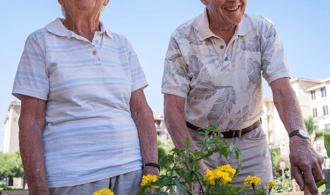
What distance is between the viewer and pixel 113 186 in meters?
1.59

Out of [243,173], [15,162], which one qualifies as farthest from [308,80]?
[243,173]

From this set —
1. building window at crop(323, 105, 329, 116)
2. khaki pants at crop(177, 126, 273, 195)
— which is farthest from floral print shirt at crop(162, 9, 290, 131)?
building window at crop(323, 105, 329, 116)

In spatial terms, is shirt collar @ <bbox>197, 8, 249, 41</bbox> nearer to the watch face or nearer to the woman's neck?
the woman's neck

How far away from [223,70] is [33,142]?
1187 millimetres

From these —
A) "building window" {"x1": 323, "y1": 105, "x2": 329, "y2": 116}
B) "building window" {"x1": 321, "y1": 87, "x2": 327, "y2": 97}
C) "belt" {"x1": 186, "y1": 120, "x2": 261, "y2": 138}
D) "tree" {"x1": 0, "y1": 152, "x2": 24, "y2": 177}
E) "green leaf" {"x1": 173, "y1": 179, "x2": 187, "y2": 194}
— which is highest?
"green leaf" {"x1": 173, "y1": 179, "x2": 187, "y2": 194}

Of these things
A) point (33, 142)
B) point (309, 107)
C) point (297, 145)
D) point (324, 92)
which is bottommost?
point (309, 107)

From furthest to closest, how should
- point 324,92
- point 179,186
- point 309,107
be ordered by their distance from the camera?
point 309,107 < point 324,92 < point 179,186

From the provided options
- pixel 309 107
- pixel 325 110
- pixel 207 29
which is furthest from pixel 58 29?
pixel 309 107

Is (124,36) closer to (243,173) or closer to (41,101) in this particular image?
(41,101)

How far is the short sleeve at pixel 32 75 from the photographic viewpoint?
5.22 ft

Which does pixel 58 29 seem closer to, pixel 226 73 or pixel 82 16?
pixel 82 16

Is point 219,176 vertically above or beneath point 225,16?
beneath

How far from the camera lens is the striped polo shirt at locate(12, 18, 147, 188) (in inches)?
60.8

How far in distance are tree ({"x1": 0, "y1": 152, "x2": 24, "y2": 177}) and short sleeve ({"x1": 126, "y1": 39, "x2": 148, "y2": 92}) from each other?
48548mm
